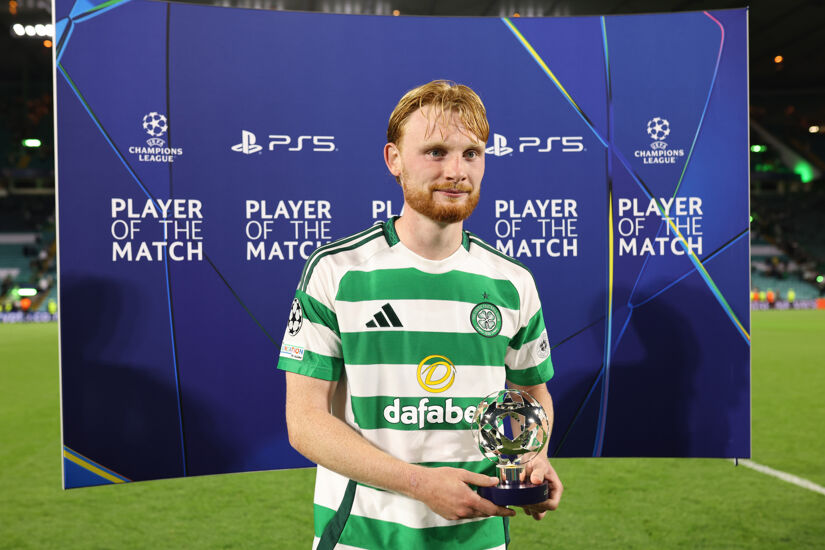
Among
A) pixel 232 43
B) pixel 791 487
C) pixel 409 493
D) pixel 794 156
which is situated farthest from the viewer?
pixel 794 156

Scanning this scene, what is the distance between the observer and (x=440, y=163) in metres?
1.40

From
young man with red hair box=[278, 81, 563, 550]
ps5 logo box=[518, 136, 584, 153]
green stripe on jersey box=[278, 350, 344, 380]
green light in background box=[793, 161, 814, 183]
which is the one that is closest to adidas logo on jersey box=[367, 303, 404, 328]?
young man with red hair box=[278, 81, 563, 550]

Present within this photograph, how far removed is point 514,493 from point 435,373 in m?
0.33

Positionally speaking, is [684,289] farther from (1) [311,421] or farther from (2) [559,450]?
(1) [311,421]

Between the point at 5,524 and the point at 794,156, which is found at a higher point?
the point at 794,156

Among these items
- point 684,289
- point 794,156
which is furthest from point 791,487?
point 794,156

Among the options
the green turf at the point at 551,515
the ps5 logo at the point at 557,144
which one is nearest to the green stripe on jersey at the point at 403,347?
the green turf at the point at 551,515

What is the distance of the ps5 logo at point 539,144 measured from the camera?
3902 millimetres

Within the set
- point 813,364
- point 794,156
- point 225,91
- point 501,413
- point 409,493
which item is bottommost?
point 813,364

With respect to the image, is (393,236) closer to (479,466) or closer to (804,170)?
(479,466)

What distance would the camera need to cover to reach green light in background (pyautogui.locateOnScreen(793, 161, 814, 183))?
31750 millimetres

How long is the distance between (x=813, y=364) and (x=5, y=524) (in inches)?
363

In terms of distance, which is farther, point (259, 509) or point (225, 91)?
point (259, 509)

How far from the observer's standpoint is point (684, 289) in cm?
395
